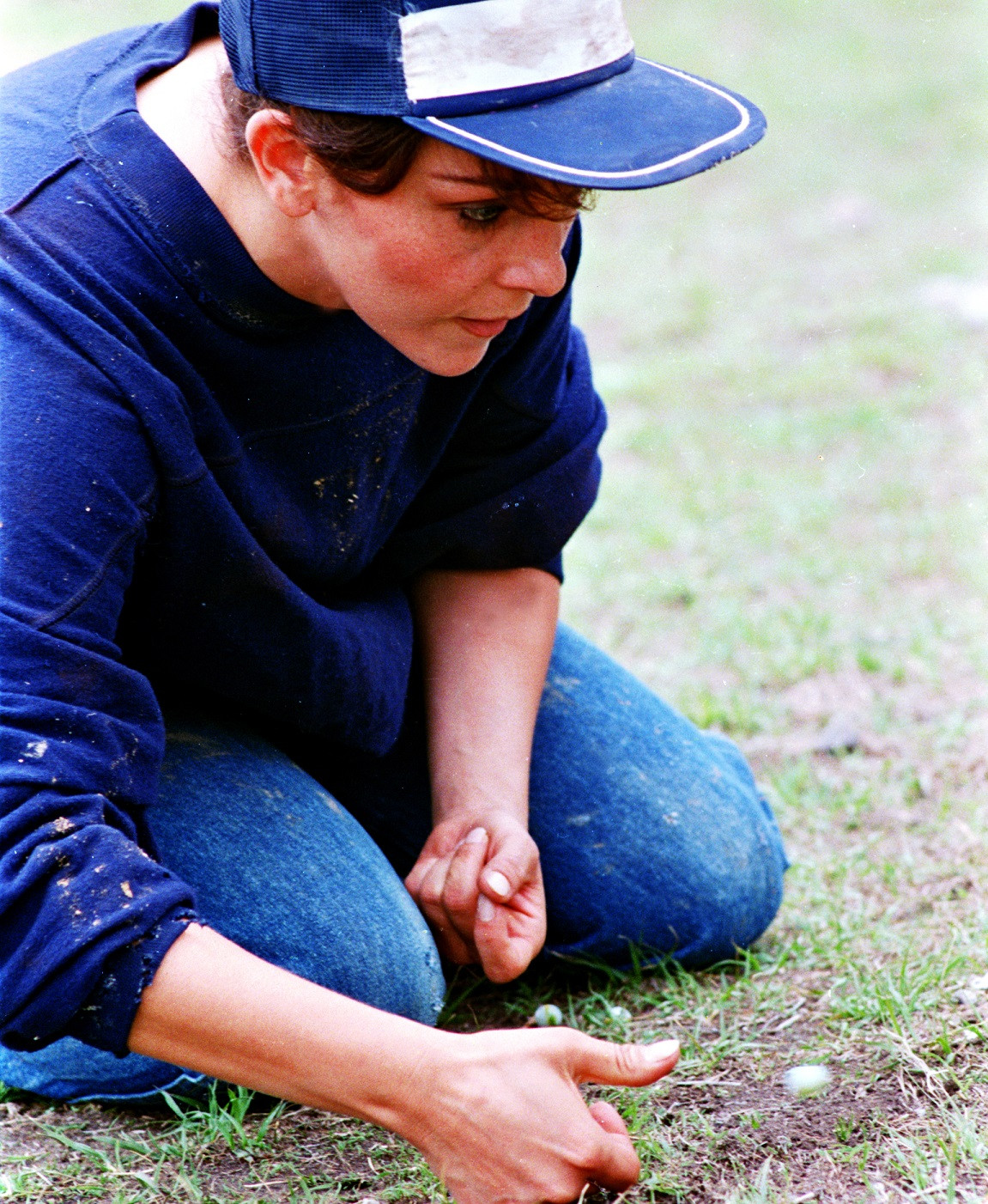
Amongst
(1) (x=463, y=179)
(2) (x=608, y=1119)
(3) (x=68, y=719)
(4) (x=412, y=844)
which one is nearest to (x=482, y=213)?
(1) (x=463, y=179)

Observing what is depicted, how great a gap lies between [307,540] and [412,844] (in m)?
0.65

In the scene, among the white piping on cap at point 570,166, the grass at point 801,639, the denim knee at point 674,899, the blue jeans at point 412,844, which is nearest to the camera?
the white piping on cap at point 570,166

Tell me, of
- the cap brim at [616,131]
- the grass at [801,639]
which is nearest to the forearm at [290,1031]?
the grass at [801,639]

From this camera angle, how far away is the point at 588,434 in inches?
89.4

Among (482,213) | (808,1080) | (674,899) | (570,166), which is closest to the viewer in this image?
(570,166)

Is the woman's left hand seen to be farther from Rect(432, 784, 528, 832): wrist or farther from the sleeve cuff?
the sleeve cuff

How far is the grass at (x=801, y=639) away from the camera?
180cm

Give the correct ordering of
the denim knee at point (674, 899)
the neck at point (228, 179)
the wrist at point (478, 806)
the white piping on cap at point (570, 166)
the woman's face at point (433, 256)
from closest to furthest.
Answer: the white piping on cap at point (570, 166) < the woman's face at point (433, 256) < the neck at point (228, 179) < the wrist at point (478, 806) < the denim knee at point (674, 899)

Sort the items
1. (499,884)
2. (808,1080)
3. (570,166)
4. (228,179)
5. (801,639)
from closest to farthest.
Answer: (570,166)
(228,179)
(808,1080)
(499,884)
(801,639)

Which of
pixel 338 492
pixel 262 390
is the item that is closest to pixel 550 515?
pixel 338 492

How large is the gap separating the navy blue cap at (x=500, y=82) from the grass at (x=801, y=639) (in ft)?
3.70

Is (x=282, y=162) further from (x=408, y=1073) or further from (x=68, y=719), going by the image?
(x=408, y=1073)

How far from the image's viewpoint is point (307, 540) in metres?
1.88

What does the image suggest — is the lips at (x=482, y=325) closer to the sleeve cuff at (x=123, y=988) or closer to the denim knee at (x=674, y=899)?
the sleeve cuff at (x=123, y=988)
